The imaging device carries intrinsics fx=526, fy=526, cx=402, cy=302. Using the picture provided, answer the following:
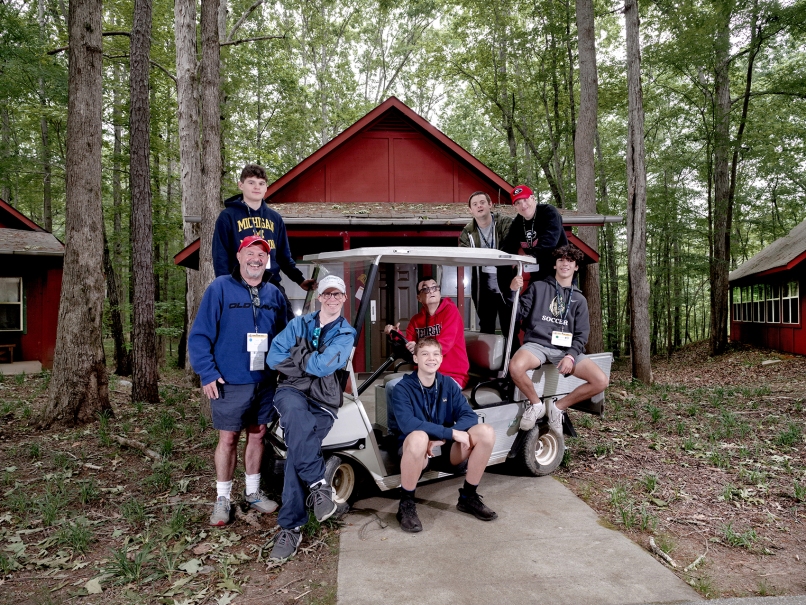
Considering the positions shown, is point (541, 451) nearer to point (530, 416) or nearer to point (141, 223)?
point (530, 416)

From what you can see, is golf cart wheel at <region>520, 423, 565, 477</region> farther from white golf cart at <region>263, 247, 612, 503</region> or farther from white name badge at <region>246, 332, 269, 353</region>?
white name badge at <region>246, 332, 269, 353</region>

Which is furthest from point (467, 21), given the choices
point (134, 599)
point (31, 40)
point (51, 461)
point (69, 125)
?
point (134, 599)

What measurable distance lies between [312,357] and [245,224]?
1.36 metres

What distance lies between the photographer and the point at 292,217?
8672 mm

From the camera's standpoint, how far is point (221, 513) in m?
3.72

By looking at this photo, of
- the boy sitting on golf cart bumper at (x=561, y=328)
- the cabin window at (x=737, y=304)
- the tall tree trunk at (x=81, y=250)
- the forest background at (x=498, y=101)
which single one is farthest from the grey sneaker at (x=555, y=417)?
the cabin window at (x=737, y=304)

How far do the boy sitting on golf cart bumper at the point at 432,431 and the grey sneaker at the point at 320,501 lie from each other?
21.1 inches

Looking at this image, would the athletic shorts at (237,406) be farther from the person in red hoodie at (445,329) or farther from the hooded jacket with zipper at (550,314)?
the hooded jacket with zipper at (550,314)

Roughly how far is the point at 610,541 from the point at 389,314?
725cm

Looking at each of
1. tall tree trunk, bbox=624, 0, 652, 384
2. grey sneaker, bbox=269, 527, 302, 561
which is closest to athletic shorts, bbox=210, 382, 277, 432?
grey sneaker, bbox=269, 527, 302, 561

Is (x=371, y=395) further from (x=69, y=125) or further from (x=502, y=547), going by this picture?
(x=69, y=125)

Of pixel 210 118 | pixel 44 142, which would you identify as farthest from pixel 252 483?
pixel 44 142

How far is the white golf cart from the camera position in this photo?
3.71 m

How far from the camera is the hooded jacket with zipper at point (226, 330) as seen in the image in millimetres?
3547
